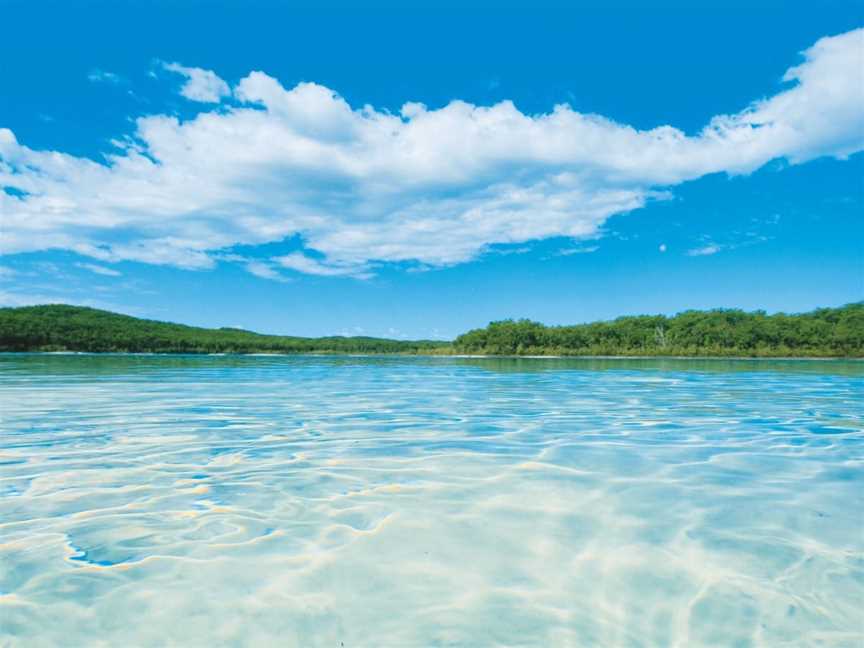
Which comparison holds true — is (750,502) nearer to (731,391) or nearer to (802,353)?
(731,391)

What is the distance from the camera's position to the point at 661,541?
3705mm

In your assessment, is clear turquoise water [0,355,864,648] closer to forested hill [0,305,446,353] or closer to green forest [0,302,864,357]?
green forest [0,302,864,357]

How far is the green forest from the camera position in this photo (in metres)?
78.2

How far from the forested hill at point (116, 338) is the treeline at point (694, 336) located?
22.7m

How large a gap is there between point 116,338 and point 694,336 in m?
98.5

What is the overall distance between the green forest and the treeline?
13 cm

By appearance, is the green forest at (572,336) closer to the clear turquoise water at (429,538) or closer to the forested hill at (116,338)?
the forested hill at (116,338)

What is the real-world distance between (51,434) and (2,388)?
31.5 ft

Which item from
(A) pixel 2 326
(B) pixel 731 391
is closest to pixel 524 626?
(B) pixel 731 391

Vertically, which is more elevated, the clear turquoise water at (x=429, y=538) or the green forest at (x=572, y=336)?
the green forest at (x=572, y=336)

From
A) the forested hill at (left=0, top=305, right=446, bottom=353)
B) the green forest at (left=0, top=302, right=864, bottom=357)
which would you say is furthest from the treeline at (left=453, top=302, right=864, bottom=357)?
the forested hill at (left=0, top=305, right=446, bottom=353)

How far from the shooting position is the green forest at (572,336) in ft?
257

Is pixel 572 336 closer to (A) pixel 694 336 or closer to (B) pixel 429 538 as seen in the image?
(A) pixel 694 336

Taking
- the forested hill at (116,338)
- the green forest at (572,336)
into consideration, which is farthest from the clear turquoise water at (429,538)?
the forested hill at (116,338)
